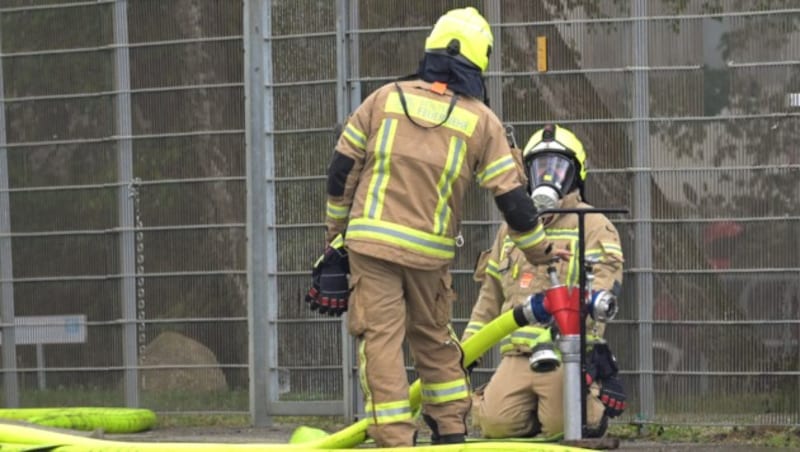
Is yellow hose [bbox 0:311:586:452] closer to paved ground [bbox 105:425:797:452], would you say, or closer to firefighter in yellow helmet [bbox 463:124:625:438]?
firefighter in yellow helmet [bbox 463:124:625:438]

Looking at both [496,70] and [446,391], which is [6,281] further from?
[446,391]

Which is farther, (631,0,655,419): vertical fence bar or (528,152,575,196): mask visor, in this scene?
(631,0,655,419): vertical fence bar

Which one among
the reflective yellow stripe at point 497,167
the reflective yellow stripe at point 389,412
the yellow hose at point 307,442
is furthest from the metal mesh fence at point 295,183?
the reflective yellow stripe at point 389,412

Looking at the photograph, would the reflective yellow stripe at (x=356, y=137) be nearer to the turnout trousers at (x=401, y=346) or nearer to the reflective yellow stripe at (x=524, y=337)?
the turnout trousers at (x=401, y=346)

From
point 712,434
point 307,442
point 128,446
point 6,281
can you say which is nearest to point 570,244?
point 307,442

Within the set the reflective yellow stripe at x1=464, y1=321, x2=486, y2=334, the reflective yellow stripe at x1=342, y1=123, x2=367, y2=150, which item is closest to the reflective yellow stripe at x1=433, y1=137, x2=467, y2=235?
the reflective yellow stripe at x1=342, y1=123, x2=367, y2=150

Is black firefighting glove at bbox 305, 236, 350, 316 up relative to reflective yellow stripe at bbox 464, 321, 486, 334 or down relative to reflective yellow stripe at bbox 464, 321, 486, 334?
up

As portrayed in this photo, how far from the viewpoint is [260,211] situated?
1063 cm

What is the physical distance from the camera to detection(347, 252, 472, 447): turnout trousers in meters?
6.95

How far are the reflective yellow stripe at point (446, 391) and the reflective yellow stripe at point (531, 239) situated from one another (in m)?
0.65

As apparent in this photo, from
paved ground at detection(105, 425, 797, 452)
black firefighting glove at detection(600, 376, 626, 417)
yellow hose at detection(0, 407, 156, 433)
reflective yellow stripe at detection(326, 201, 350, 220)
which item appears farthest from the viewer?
yellow hose at detection(0, 407, 156, 433)

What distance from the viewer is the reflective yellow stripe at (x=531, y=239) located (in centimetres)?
707

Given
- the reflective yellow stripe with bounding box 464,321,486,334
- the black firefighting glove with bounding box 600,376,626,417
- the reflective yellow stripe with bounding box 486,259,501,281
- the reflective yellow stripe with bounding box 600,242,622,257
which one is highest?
the reflective yellow stripe with bounding box 600,242,622,257

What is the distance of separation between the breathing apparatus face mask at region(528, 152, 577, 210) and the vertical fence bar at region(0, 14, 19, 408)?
4356 mm
